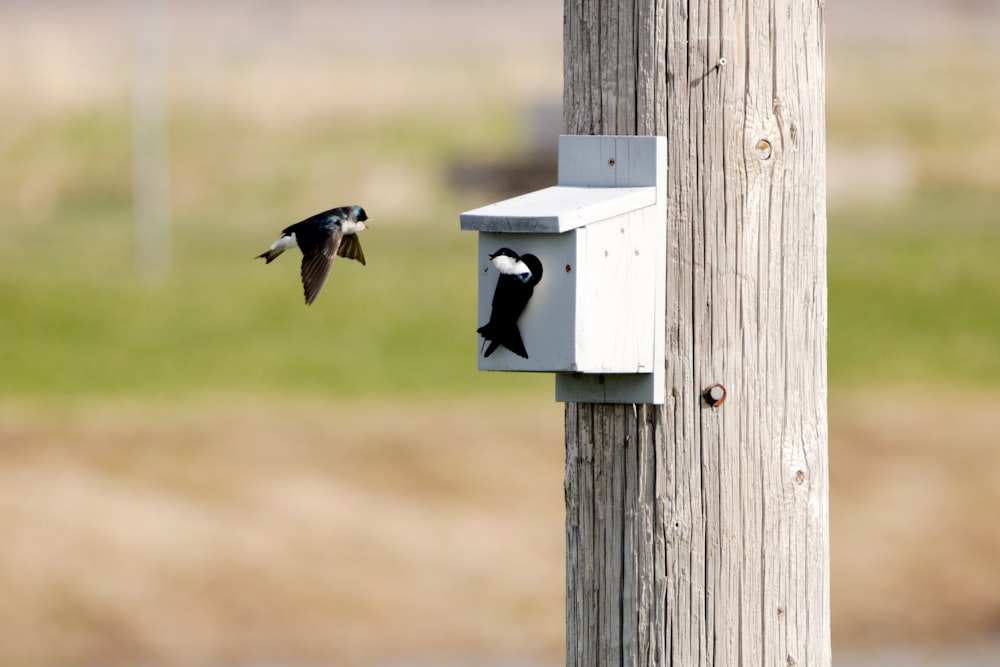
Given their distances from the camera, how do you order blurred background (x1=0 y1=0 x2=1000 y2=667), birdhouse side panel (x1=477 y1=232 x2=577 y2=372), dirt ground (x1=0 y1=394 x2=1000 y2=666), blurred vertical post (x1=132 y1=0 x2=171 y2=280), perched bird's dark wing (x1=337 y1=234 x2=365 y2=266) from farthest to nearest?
blurred vertical post (x1=132 y1=0 x2=171 y2=280)
blurred background (x1=0 y1=0 x2=1000 y2=667)
dirt ground (x1=0 y1=394 x2=1000 y2=666)
perched bird's dark wing (x1=337 y1=234 x2=365 y2=266)
birdhouse side panel (x1=477 y1=232 x2=577 y2=372)

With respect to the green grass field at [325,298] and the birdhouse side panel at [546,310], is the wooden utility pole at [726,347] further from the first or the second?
the green grass field at [325,298]

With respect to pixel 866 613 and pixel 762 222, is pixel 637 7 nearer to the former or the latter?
pixel 762 222

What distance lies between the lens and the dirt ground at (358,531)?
408 inches

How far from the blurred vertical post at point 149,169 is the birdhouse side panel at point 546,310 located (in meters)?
14.8

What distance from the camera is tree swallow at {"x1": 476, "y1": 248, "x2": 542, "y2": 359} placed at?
299 cm

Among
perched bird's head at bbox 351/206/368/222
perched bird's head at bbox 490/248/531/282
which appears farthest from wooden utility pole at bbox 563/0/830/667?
perched bird's head at bbox 351/206/368/222

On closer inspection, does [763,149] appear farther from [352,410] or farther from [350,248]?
[352,410]

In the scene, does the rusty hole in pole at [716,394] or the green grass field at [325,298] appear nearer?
the rusty hole in pole at [716,394]

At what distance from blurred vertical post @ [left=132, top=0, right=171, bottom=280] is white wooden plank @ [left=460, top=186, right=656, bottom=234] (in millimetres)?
14812

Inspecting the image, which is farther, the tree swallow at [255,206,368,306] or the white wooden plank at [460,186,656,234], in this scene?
the tree swallow at [255,206,368,306]

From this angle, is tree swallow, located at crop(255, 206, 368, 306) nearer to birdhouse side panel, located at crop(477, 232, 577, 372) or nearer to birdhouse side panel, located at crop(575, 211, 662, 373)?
birdhouse side panel, located at crop(477, 232, 577, 372)

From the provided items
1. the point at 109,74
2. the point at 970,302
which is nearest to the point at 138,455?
the point at 970,302

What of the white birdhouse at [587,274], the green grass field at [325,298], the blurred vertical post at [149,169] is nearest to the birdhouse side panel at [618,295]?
the white birdhouse at [587,274]

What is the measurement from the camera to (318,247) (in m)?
3.77
